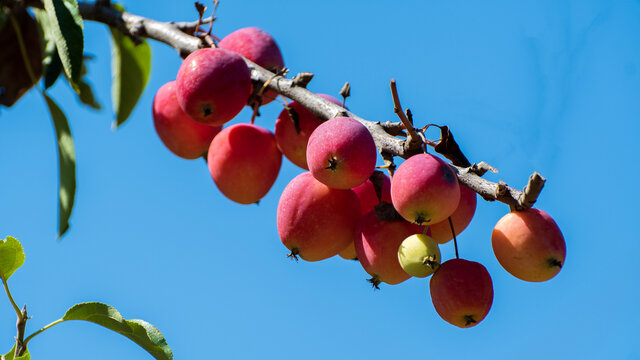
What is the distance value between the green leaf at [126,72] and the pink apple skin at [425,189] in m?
1.91

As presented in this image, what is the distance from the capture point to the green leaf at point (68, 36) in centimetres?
196

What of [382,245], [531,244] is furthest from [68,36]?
[531,244]

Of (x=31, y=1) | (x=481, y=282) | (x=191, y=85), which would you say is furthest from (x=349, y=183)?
(x=31, y=1)

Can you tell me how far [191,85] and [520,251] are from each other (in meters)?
1.02

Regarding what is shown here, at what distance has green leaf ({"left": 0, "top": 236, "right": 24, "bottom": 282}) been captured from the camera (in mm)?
1828

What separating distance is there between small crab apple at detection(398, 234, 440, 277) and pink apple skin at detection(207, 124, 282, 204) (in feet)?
2.63

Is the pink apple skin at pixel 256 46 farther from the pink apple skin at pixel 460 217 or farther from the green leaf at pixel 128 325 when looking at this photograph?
the green leaf at pixel 128 325

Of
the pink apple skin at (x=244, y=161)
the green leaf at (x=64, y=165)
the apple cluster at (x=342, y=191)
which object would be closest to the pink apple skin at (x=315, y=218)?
the apple cluster at (x=342, y=191)

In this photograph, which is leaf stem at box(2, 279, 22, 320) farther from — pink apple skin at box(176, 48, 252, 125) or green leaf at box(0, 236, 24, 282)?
pink apple skin at box(176, 48, 252, 125)

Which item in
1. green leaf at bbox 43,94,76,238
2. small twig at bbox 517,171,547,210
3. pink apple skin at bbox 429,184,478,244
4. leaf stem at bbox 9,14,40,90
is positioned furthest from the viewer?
leaf stem at bbox 9,14,40,90

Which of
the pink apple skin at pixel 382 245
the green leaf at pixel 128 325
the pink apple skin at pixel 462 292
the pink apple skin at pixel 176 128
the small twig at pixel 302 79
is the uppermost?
the small twig at pixel 302 79

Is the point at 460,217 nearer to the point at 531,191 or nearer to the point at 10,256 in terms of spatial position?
the point at 531,191

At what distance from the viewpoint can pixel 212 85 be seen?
78.4 inches

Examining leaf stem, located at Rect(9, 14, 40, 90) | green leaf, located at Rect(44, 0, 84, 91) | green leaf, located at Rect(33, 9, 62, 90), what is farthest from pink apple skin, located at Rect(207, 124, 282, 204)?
leaf stem, located at Rect(9, 14, 40, 90)
